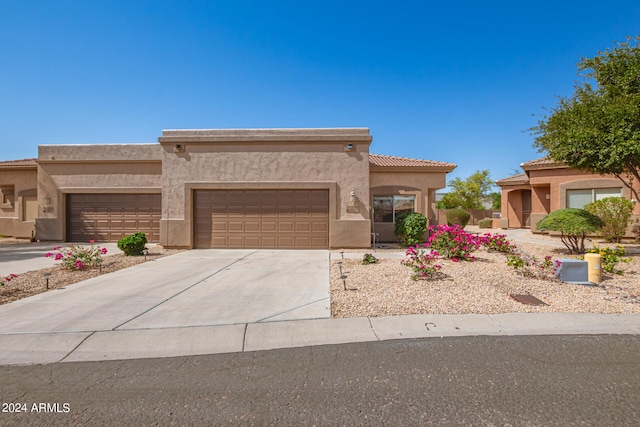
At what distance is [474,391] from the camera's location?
3.18 meters

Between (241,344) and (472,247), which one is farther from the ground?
(472,247)

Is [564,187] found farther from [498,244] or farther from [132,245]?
[132,245]

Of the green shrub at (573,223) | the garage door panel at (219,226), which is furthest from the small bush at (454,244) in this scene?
the garage door panel at (219,226)

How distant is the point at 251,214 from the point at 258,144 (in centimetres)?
296

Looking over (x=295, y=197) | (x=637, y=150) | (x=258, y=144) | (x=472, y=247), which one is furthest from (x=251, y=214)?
(x=637, y=150)

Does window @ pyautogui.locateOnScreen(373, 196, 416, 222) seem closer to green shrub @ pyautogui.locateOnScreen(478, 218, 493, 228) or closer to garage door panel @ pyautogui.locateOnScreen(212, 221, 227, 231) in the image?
garage door panel @ pyautogui.locateOnScreen(212, 221, 227, 231)

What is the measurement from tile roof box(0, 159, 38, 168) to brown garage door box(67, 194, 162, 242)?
14.0 ft

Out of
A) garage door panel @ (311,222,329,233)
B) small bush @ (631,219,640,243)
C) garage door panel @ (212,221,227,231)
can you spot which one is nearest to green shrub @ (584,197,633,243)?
small bush @ (631,219,640,243)

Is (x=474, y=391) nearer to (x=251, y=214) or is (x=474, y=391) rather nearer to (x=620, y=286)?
(x=620, y=286)

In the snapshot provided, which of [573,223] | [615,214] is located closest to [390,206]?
[573,223]

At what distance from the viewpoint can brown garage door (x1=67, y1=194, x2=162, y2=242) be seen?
15109 millimetres

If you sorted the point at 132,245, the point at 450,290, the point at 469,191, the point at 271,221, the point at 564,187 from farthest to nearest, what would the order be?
the point at 469,191 < the point at 564,187 < the point at 271,221 < the point at 132,245 < the point at 450,290

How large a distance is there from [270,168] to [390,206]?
6121mm

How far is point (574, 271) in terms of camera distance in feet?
24.0
